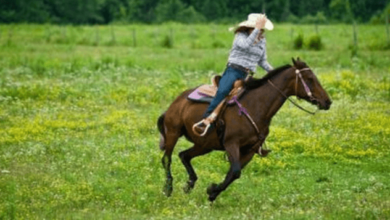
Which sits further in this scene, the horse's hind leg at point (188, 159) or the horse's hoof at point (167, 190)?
the horse's hind leg at point (188, 159)

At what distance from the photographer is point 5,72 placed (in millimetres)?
31438

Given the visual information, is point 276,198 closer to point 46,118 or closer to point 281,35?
point 46,118

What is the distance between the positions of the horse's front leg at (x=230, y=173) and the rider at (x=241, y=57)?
2.15 feet

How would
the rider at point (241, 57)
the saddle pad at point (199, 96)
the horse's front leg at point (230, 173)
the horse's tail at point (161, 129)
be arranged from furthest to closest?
the horse's tail at point (161, 129) < the saddle pad at point (199, 96) < the rider at point (241, 57) < the horse's front leg at point (230, 173)

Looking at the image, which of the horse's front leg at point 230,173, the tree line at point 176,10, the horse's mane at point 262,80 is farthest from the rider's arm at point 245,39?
the tree line at point 176,10

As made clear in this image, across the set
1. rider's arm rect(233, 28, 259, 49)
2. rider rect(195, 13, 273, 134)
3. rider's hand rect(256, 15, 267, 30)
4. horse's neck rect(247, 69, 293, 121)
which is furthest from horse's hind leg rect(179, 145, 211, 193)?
rider's hand rect(256, 15, 267, 30)

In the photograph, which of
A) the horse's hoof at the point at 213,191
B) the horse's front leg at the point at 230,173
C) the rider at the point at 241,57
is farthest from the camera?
the rider at the point at 241,57

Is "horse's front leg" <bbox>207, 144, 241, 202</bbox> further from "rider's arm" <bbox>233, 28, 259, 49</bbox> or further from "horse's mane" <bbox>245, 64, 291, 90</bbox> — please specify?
"rider's arm" <bbox>233, 28, 259, 49</bbox>

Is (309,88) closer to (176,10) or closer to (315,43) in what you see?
(315,43)

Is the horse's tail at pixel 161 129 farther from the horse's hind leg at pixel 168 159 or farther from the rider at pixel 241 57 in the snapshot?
the rider at pixel 241 57

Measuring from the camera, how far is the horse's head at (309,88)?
13.2 m

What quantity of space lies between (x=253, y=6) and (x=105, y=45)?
45.7 metres

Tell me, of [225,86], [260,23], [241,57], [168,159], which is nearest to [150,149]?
[168,159]

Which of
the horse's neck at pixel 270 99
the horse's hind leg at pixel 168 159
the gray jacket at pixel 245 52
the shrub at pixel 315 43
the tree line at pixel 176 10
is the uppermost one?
the gray jacket at pixel 245 52
